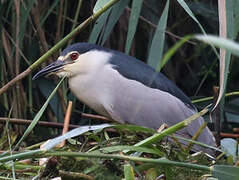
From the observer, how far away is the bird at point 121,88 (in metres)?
2.93

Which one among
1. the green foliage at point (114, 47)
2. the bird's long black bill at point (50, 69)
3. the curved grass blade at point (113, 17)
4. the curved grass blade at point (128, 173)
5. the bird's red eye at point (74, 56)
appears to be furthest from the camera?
the bird's red eye at point (74, 56)

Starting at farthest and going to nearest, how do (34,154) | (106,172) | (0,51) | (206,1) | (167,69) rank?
(167,69) → (206,1) → (0,51) → (106,172) → (34,154)

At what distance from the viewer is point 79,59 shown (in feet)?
9.77

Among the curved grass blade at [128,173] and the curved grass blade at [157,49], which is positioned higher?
the curved grass blade at [157,49]

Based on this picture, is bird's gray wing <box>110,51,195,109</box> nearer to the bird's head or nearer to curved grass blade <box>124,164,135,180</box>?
the bird's head

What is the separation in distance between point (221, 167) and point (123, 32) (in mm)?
2148

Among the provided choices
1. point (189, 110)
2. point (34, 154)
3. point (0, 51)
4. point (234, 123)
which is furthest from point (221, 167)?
point (234, 123)

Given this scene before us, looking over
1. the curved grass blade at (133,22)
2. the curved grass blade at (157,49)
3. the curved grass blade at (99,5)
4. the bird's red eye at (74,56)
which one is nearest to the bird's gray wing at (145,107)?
the bird's red eye at (74,56)

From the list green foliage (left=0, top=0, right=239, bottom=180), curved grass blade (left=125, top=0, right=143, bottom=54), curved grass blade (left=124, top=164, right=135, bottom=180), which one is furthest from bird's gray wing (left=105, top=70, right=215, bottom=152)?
curved grass blade (left=124, top=164, right=135, bottom=180)

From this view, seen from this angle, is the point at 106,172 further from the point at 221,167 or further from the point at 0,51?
the point at 0,51

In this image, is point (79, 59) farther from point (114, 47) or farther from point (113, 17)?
point (114, 47)

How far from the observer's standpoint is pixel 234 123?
3.67 metres

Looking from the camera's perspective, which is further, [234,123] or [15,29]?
[234,123]

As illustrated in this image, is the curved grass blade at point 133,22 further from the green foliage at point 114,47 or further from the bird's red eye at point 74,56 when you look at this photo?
the bird's red eye at point 74,56
